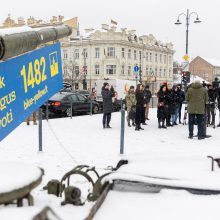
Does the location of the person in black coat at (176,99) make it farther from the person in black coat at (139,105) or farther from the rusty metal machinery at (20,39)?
the rusty metal machinery at (20,39)

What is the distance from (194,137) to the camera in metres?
11.9

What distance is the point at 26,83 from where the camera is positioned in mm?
3684

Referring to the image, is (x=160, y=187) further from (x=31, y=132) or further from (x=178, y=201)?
(x=31, y=132)

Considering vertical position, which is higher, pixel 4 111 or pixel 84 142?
pixel 4 111

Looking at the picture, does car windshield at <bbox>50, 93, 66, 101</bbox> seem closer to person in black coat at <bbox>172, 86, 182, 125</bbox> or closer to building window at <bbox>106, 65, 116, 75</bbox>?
person in black coat at <bbox>172, 86, 182, 125</bbox>

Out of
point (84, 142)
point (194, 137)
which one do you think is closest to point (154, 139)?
point (194, 137)

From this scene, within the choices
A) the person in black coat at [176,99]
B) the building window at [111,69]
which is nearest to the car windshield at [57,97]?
the person in black coat at [176,99]

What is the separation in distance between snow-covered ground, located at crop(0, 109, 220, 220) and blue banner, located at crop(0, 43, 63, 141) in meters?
0.80

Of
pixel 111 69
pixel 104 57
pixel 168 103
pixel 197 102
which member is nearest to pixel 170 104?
pixel 168 103

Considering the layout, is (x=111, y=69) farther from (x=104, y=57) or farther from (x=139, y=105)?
(x=139, y=105)

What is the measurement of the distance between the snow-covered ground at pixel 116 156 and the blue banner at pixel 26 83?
0.80 m

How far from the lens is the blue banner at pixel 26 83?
3.37 meters

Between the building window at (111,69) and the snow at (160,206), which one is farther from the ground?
the snow at (160,206)

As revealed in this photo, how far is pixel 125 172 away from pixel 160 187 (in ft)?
1.41
